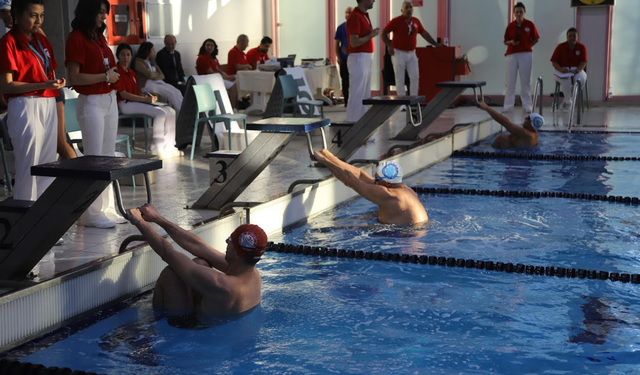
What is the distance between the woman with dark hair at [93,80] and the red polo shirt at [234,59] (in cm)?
803

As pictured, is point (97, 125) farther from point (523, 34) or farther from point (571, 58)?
point (571, 58)

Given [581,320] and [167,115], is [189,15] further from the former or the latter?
[581,320]

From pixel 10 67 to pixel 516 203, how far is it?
3.86 meters

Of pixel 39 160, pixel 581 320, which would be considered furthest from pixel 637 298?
pixel 39 160

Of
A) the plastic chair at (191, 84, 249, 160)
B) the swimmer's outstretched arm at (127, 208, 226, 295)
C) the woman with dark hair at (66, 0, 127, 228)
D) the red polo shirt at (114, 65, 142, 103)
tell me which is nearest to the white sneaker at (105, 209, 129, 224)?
the woman with dark hair at (66, 0, 127, 228)

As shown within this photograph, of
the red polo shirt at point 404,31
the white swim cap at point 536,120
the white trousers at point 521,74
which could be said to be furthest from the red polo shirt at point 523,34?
the white swim cap at point 536,120

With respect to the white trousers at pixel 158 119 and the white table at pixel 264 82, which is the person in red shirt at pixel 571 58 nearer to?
the white table at pixel 264 82

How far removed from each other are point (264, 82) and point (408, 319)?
876 centimetres

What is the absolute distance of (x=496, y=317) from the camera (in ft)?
12.1

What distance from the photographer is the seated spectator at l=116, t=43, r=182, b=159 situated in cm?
748

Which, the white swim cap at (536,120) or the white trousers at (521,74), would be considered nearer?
the white swim cap at (536,120)

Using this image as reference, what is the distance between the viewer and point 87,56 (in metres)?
4.75

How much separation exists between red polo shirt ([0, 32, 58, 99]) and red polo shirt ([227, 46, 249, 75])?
864 centimetres

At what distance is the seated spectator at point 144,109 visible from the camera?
24.5 feet
